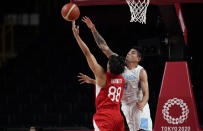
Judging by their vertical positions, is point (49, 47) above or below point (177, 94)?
above

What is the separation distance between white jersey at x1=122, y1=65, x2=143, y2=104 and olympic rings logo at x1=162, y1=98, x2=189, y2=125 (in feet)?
2.73

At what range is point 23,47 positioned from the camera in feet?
41.8

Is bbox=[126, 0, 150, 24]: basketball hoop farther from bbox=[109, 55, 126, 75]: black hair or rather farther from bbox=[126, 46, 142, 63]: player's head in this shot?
bbox=[109, 55, 126, 75]: black hair

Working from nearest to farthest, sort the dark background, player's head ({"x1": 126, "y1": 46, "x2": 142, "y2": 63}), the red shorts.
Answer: the red shorts, player's head ({"x1": 126, "y1": 46, "x2": 142, "y2": 63}), the dark background

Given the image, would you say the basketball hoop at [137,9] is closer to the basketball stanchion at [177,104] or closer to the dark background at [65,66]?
the basketball stanchion at [177,104]

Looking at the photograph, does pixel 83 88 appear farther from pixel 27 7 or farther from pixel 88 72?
pixel 27 7

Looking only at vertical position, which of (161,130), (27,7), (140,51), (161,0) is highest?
(27,7)

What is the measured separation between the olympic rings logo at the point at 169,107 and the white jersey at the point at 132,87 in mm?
833

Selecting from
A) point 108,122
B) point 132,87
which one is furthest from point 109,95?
point 132,87

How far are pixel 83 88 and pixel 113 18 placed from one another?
73.5 inches

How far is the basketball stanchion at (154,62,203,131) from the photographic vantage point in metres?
6.89

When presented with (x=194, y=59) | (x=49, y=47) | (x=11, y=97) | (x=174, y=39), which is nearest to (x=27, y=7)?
(x=49, y=47)

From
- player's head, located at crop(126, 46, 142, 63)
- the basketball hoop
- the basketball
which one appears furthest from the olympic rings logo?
the basketball

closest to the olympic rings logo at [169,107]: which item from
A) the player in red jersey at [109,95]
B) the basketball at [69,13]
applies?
the player in red jersey at [109,95]
